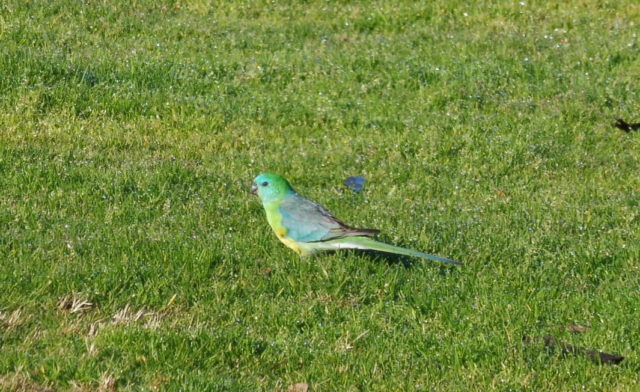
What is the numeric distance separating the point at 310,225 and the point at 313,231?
0.05 m

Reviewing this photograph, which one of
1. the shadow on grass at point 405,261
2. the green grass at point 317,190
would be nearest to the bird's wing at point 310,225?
the green grass at point 317,190

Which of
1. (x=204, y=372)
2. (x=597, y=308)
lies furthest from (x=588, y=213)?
(x=204, y=372)

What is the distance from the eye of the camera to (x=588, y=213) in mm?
8266

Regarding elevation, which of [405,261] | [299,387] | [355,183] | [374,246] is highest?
[299,387]

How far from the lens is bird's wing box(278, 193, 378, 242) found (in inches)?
273

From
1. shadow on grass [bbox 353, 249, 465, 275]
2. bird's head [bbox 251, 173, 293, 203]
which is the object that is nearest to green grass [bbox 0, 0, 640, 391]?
shadow on grass [bbox 353, 249, 465, 275]

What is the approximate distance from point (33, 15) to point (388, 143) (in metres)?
4.78

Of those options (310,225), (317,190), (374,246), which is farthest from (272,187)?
(317,190)

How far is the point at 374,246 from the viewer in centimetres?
683

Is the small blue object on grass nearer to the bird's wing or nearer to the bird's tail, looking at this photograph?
the bird's wing

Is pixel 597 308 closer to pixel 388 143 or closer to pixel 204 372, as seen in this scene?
pixel 204 372

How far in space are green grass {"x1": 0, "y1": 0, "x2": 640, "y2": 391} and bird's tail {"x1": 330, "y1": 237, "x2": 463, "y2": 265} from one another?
11 centimetres

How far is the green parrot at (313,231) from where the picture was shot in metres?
6.82

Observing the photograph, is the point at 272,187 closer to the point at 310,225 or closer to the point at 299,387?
the point at 310,225
